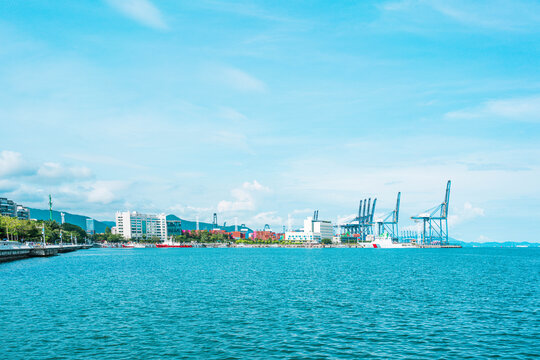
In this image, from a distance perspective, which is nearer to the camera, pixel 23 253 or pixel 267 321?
pixel 267 321

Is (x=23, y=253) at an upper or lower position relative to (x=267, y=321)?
lower

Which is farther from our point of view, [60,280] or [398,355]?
[60,280]

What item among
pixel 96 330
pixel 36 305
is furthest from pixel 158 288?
pixel 96 330

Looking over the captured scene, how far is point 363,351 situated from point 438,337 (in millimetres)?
6602

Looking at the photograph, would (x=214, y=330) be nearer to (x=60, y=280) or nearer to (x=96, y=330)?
(x=96, y=330)

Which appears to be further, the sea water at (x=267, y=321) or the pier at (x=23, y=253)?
the pier at (x=23, y=253)

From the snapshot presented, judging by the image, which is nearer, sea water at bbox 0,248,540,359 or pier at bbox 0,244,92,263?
sea water at bbox 0,248,540,359

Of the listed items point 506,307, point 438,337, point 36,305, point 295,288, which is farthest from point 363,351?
point 36,305

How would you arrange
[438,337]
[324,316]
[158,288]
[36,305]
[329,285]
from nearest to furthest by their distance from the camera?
[438,337] < [324,316] < [36,305] < [158,288] < [329,285]

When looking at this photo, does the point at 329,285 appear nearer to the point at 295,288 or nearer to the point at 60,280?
the point at 295,288

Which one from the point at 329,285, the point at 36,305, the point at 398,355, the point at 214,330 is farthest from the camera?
the point at 329,285

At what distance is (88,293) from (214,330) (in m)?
24.5

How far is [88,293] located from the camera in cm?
4709

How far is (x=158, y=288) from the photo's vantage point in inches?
2029
